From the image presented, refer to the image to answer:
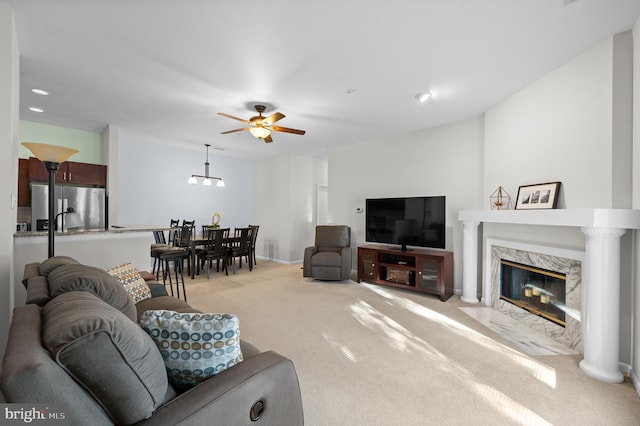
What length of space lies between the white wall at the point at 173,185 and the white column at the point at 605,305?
6342 millimetres

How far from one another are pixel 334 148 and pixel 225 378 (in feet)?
17.8

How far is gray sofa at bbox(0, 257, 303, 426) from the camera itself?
75 centimetres

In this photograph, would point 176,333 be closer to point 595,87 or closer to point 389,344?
point 389,344

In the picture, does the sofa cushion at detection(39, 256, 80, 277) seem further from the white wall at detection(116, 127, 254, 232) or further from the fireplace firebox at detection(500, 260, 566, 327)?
the fireplace firebox at detection(500, 260, 566, 327)

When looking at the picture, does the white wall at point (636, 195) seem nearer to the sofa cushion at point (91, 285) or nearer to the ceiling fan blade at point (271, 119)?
the ceiling fan blade at point (271, 119)

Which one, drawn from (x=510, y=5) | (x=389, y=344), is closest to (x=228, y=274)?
(x=389, y=344)

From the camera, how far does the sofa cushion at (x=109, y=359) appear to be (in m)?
0.80

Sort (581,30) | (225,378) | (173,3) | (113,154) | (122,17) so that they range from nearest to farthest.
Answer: (225,378) < (173,3) < (122,17) < (581,30) < (113,154)

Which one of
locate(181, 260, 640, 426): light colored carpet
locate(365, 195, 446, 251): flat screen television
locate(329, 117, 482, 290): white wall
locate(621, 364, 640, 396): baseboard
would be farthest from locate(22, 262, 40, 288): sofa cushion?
locate(329, 117, 482, 290): white wall

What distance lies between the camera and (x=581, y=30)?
2.21 meters

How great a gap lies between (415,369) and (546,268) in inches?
71.4

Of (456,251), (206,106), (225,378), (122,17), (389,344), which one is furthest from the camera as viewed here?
(456,251)

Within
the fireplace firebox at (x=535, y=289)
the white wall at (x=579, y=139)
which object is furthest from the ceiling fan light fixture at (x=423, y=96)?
the fireplace firebox at (x=535, y=289)

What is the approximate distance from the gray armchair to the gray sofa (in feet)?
12.1
